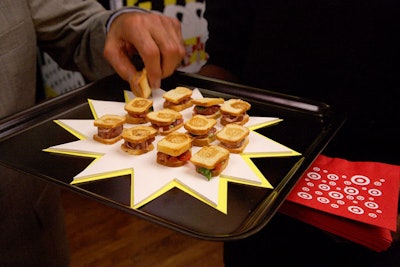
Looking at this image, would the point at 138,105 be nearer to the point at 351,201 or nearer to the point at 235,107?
the point at 235,107

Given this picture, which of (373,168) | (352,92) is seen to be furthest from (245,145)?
(352,92)

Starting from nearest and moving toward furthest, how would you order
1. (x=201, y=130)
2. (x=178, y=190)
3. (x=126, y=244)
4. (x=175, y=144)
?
1. (x=178, y=190)
2. (x=175, y=144)
3. (x=201, y=130)
4. (x=126, y=244)

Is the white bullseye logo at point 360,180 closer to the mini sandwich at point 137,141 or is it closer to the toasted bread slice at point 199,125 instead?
the toasted bread slice at point 199,125

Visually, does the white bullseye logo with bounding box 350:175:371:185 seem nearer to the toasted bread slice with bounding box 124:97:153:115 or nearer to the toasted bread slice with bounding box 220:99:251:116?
the toasted bread slice with bounding box 220:99:251:116

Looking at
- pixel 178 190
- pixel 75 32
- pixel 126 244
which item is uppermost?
pixel 75 32

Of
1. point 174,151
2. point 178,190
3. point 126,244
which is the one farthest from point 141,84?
point 126,244

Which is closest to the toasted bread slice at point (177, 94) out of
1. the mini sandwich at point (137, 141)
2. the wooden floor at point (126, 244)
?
the mini sandwich at point (137, 141)

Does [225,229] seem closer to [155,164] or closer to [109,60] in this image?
[155,164]
